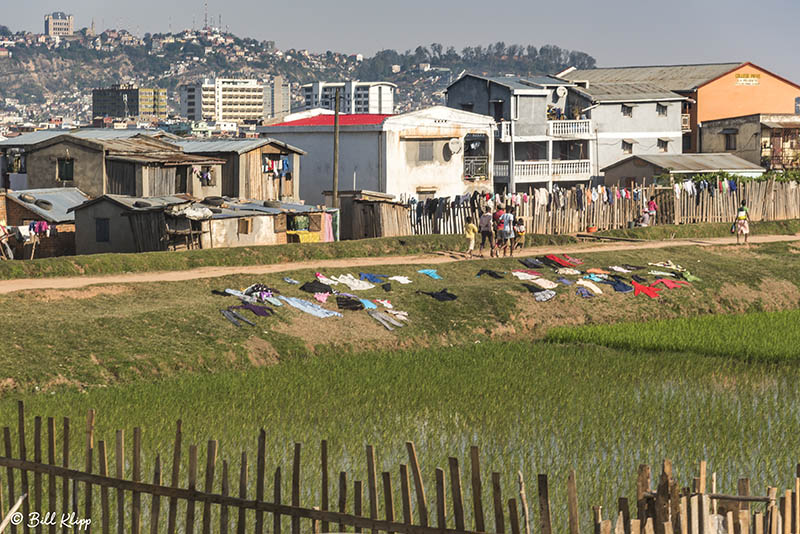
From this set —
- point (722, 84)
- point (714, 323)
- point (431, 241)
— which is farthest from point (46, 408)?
point (722, 84)

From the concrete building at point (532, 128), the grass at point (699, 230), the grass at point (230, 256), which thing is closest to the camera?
the grass at point (230, 256)

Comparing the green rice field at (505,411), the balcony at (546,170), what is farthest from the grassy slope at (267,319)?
the balcony at (546,170)

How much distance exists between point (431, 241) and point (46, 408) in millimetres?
22669

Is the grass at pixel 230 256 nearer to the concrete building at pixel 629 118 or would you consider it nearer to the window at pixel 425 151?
the window at pixel 425 151

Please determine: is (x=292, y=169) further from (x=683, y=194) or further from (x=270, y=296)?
(x=270, y=296)

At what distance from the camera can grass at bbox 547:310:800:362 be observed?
27.0m

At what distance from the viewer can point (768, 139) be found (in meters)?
71.5

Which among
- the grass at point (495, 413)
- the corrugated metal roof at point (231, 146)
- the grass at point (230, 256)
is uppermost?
the corrugated metal roof at point (231, 146)

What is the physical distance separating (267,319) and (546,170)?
Answer: 41.2 metres

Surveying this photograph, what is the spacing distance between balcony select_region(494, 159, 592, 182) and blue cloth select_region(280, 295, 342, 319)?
36.6m

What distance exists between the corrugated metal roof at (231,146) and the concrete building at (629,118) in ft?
75.9

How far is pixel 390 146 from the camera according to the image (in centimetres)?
5662

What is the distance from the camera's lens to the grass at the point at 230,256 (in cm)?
3238

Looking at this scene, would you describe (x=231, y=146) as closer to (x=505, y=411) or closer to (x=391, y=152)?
(x=391, y=152)
